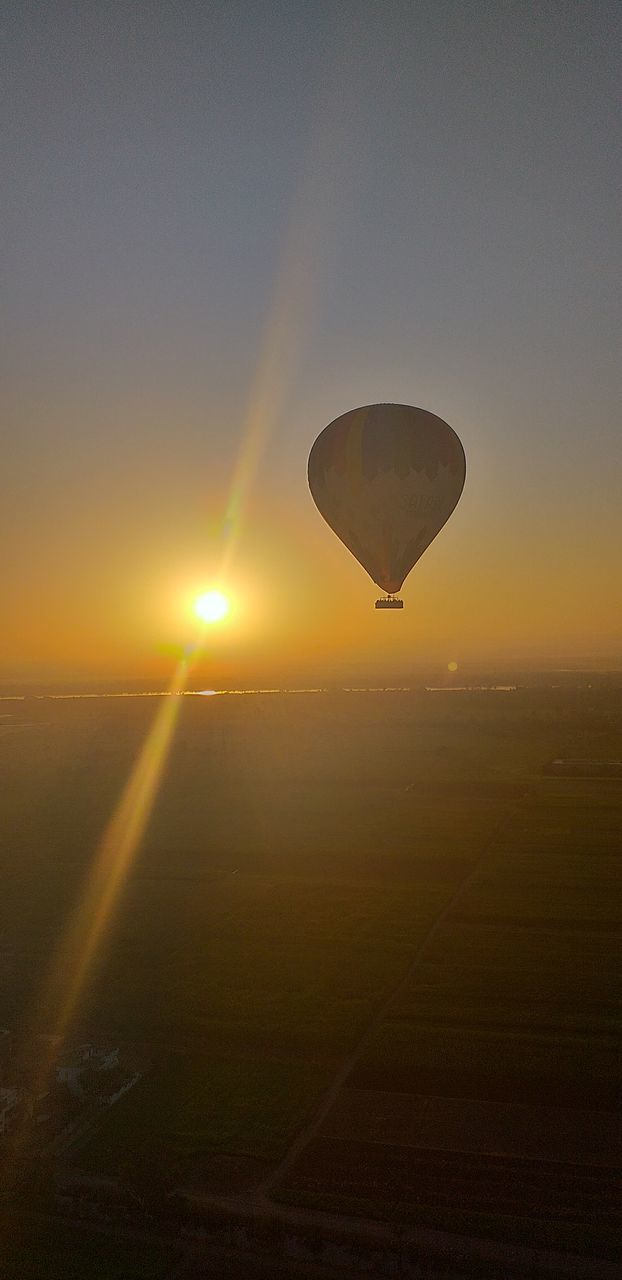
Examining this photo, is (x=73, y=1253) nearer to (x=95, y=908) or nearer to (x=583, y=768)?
(x=95, y=908)

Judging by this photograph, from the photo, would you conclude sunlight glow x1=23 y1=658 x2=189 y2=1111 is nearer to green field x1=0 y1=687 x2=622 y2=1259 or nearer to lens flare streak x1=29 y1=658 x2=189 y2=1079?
lens flare streak x1=29 y1=658 x2=189 y2=1079

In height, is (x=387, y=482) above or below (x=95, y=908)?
above

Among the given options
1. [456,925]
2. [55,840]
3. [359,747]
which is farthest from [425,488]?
[359,747]

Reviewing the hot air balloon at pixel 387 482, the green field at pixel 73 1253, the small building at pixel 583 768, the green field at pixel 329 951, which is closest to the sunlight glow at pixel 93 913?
the green field at pixel 329 951

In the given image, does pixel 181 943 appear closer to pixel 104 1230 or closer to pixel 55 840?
pixel 104 1230

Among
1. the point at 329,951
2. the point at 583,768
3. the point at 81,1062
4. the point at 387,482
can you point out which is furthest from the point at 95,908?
the point at 583,768

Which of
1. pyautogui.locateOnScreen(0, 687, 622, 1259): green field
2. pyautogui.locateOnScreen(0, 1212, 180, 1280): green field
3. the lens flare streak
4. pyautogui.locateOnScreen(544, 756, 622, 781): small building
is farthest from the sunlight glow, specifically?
pyautogui.locateOnScreen(544, 756, 622, 781): small building

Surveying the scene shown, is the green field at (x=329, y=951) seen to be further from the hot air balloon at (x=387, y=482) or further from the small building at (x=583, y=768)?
the hot air balloon at (x=387, y=482)

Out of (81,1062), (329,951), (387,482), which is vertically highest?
(387,482)
